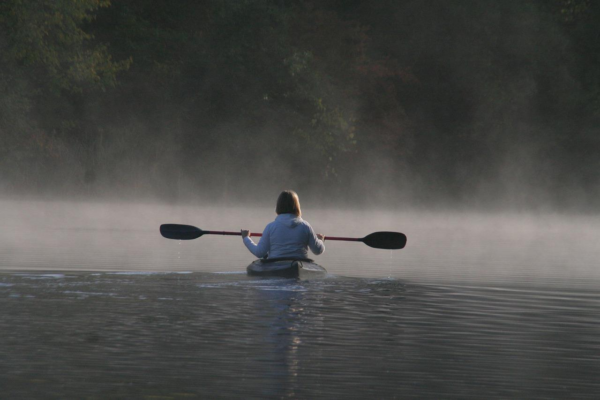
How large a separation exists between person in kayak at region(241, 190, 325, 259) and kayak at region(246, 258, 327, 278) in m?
0.11

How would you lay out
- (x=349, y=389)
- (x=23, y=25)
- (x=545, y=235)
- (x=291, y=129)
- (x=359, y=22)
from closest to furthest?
(x=349, y=389) < (x=545, y=235) < (x=23, y=25) < (x=291, y=129) < (x=359, y=22)

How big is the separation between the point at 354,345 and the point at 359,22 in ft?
148

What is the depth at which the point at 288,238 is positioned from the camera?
13008mm

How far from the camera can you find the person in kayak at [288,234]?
13.0m

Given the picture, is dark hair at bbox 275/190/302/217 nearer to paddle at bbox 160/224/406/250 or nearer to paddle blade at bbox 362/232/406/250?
paddle at bbox 160/224/406/250

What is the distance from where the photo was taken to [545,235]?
2986 centimetres

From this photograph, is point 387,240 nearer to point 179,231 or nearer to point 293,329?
point 179,231

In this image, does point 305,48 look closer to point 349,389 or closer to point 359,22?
point 359,22

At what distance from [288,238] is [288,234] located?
2.0 inches

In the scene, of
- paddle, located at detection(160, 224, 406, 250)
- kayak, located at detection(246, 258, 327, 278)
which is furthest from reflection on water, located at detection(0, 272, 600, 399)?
paddle, located at detection(160, 224, 406, 250)

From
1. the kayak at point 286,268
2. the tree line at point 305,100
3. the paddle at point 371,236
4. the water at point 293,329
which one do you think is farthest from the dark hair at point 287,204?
the tree line at point 305,100

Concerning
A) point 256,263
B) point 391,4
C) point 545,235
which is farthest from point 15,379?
point 391,4

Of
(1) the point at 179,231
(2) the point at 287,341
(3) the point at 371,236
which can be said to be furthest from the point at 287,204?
(2) the point at 287,341

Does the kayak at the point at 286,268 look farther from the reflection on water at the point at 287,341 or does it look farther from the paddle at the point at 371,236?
the paddle at the point at 371,236
